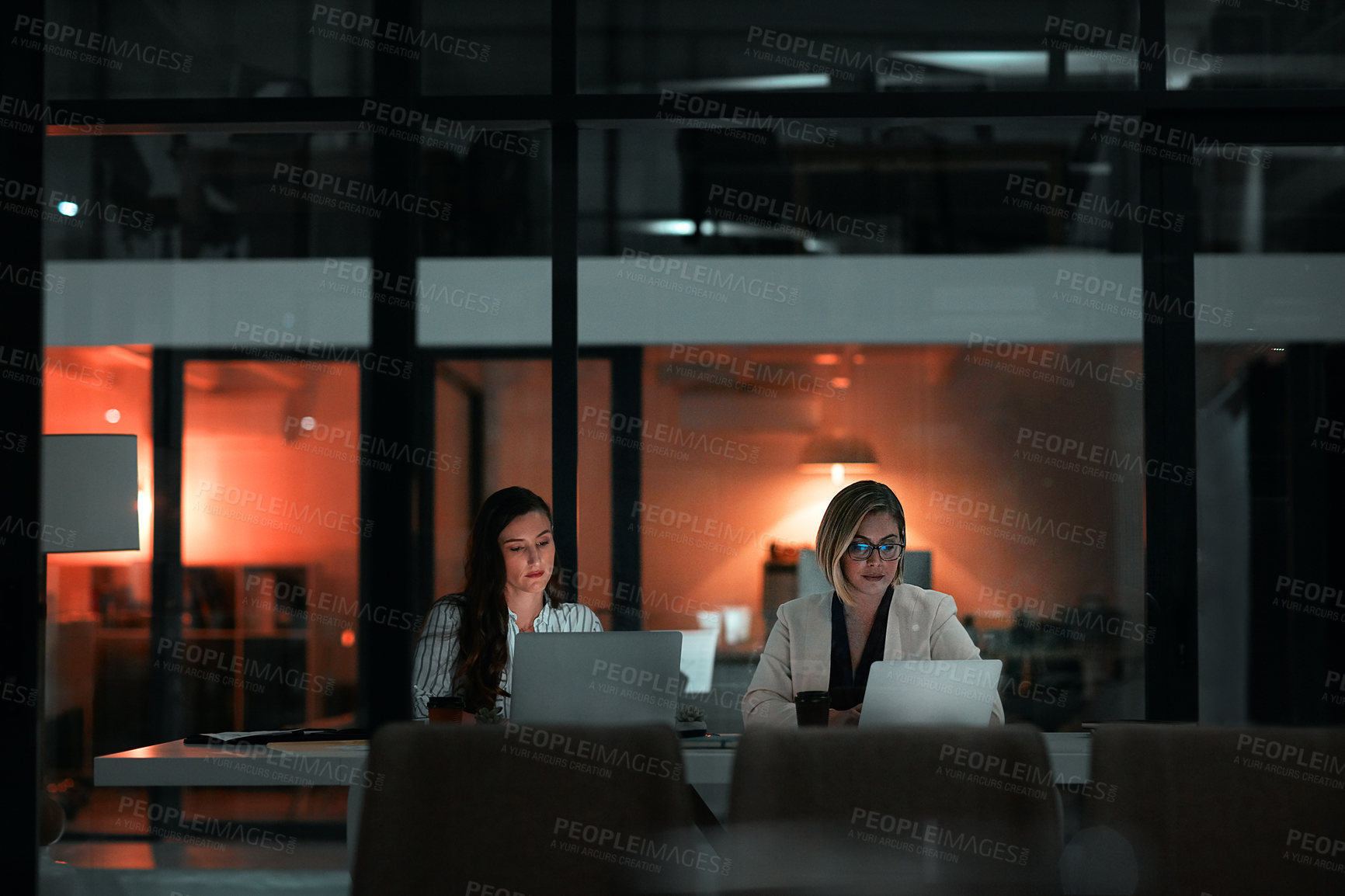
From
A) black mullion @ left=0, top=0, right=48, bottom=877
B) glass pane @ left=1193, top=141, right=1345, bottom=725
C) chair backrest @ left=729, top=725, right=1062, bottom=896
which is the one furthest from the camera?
glass pane @ left=1193, top=141, right=1345, bottom=725

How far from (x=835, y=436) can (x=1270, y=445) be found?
1469 mm

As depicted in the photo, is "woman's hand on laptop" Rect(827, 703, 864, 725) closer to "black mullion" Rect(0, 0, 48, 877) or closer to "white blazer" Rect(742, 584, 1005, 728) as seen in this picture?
"white blazer" Rect(742, 584, 1005, 728)

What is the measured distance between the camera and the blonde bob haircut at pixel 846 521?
9.21 ft

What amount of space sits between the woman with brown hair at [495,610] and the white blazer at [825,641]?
24.8 inches

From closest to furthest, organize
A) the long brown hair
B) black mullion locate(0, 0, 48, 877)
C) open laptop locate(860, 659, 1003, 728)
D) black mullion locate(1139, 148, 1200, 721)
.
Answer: black mullion locate(0, 0, 48, 877) → open laptop locate(860, 659, 1003, 728) → the long brown hair → black mullion locate(1139, 148, 1200, 721)

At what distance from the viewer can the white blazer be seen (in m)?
2.74

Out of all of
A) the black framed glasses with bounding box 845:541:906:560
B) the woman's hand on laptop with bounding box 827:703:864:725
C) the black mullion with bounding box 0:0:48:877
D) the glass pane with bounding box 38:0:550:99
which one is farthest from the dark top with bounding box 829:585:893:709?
the glass pane with bounding box 38:0:550:99

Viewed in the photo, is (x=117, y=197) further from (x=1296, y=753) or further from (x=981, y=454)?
(x=1296, y=753)

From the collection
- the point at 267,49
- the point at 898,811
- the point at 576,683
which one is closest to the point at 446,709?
the point at 576,683

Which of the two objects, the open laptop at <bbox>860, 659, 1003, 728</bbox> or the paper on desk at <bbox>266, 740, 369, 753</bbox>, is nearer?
the open laptop at <bbox>860, 659, 1003, 728</bbox>

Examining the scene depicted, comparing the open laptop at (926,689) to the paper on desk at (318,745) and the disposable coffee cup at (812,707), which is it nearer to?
the disposable coffee cup at (812,707)

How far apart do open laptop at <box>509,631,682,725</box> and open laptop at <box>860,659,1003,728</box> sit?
407 millimetres

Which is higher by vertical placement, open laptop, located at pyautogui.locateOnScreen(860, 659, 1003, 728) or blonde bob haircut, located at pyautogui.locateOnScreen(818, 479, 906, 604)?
blonde bob haircut, located at pyautogui.locateOnScreen(818, 479, 906, 604)

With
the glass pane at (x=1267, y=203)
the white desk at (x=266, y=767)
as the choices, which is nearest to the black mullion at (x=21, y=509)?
the white desk at (x=266, y=767)
